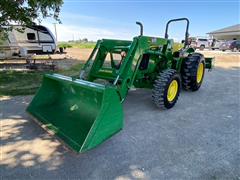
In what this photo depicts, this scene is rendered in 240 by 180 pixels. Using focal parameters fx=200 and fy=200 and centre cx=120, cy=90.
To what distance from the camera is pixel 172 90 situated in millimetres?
4402

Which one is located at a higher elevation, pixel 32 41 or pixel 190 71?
pixel 32 41

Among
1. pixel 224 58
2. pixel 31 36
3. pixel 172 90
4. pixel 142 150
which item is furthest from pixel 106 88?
pixel 224 58

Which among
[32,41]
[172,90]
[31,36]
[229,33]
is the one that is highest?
[229,33]

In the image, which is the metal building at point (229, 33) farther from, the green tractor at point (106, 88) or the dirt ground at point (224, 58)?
the green tractor at point (106, 88)

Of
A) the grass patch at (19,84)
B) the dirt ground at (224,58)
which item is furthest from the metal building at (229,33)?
the grass patch at (19,84)

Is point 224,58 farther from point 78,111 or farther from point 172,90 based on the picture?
point 78,111

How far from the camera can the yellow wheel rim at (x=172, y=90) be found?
4.31 m

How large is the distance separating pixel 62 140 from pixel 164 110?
7.80ft

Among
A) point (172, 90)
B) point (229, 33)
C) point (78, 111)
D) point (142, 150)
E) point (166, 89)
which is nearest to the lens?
point (142, 150)

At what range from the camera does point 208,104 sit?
4.81 metres

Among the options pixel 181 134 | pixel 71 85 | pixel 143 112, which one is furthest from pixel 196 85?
pixel 71 85

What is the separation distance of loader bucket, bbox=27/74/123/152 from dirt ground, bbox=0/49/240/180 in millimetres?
263

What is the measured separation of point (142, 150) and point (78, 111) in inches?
47.1

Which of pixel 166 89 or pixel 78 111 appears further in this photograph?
pixel 166 89
